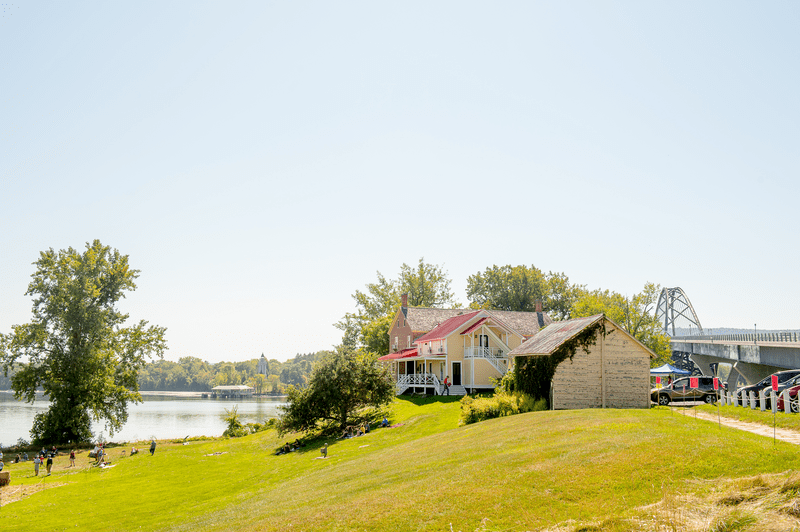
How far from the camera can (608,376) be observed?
3173 centimetres

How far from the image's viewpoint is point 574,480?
43.5ft

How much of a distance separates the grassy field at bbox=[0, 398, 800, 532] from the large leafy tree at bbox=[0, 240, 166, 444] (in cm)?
2392

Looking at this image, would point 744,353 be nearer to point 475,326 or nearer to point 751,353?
point 751,353

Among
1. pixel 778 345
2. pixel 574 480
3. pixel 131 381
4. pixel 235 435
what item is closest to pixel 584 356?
pixel 574 480

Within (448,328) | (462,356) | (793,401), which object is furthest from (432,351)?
(793,401)

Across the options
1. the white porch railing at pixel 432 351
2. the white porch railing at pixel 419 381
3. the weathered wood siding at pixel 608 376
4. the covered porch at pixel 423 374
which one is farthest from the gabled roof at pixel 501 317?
the weathered wood siding at pixel 608 376

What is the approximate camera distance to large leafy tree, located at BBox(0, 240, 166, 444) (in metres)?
52.3

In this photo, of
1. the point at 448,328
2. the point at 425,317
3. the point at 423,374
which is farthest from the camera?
the point at 425,317

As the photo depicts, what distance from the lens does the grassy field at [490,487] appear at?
1101 cm

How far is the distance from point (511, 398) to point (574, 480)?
64.0 feet

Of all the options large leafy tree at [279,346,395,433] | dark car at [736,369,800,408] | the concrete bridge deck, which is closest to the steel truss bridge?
the concrete bridge deck

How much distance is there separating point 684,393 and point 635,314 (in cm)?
2867

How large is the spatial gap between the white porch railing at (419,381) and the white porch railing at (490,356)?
392 centimetres

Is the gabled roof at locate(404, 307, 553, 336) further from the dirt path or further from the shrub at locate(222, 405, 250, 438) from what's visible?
the dirt path
